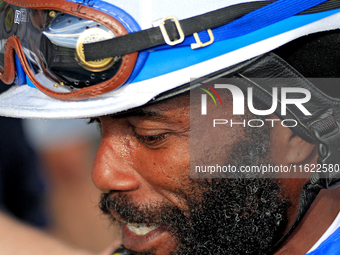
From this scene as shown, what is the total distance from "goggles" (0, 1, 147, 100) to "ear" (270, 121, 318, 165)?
0.65m

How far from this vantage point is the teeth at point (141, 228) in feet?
5.70

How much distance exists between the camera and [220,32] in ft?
4.15

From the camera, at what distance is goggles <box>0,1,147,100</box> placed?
1.23 metres

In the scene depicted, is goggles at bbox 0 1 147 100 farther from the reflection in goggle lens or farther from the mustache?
the mustache

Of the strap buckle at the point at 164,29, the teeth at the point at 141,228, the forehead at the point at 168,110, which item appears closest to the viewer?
the strap buckle at the point at 164,29

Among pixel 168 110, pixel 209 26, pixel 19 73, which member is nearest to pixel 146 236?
pixel 168 110

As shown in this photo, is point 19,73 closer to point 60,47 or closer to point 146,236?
point 60,47

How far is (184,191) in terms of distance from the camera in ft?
5.17

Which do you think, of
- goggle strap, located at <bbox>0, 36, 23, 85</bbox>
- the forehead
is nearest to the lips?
the forehead

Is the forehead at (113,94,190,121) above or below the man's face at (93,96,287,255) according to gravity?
above

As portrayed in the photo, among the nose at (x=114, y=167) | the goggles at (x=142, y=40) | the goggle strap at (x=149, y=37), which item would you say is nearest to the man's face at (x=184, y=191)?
the nose at (x=114, y=167)

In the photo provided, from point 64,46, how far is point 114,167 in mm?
563

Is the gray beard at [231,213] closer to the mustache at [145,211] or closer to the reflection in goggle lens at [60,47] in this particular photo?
the mustache at [145,211]

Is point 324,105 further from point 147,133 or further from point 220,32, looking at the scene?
point 147,133
